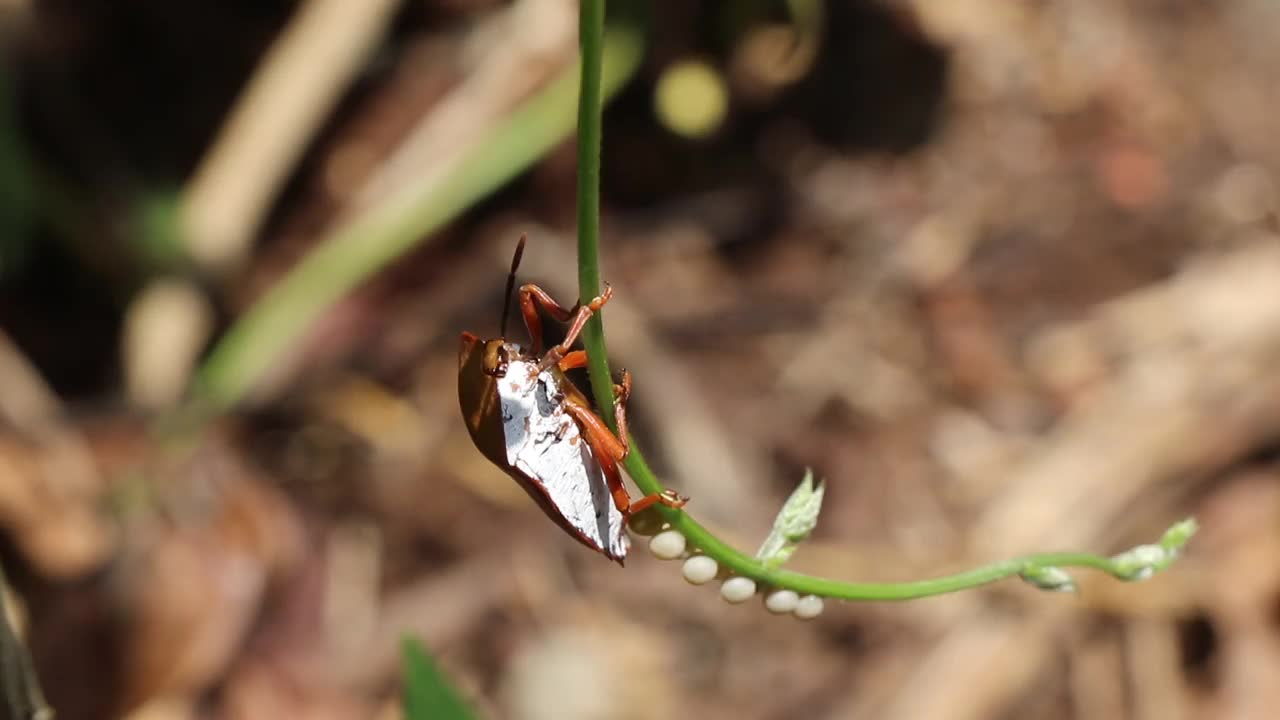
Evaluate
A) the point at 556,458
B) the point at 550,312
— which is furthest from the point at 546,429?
the point at 550,312

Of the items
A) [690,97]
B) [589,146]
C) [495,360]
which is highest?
[690,97]

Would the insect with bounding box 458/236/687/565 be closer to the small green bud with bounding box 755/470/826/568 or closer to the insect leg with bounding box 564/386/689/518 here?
the insect leg with bounding box 564/386/689/518

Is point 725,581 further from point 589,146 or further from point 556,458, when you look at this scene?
point 589,146

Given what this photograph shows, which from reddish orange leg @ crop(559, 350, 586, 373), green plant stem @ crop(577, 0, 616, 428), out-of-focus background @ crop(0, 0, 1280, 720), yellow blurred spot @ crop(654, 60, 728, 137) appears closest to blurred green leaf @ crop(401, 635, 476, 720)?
reddish orange leg @ crop(559, 350, 586, 373)

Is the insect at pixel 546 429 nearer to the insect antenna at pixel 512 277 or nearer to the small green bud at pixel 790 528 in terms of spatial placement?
the insect antenna at pixel 512 277

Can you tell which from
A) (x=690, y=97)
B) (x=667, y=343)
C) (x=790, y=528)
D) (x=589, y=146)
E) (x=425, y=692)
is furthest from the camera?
(x=667, y=343)

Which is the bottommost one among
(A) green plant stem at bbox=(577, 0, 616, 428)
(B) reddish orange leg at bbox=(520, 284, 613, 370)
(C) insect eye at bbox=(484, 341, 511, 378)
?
(C) insect eye at bbox=(484, 341, 511, 378)
